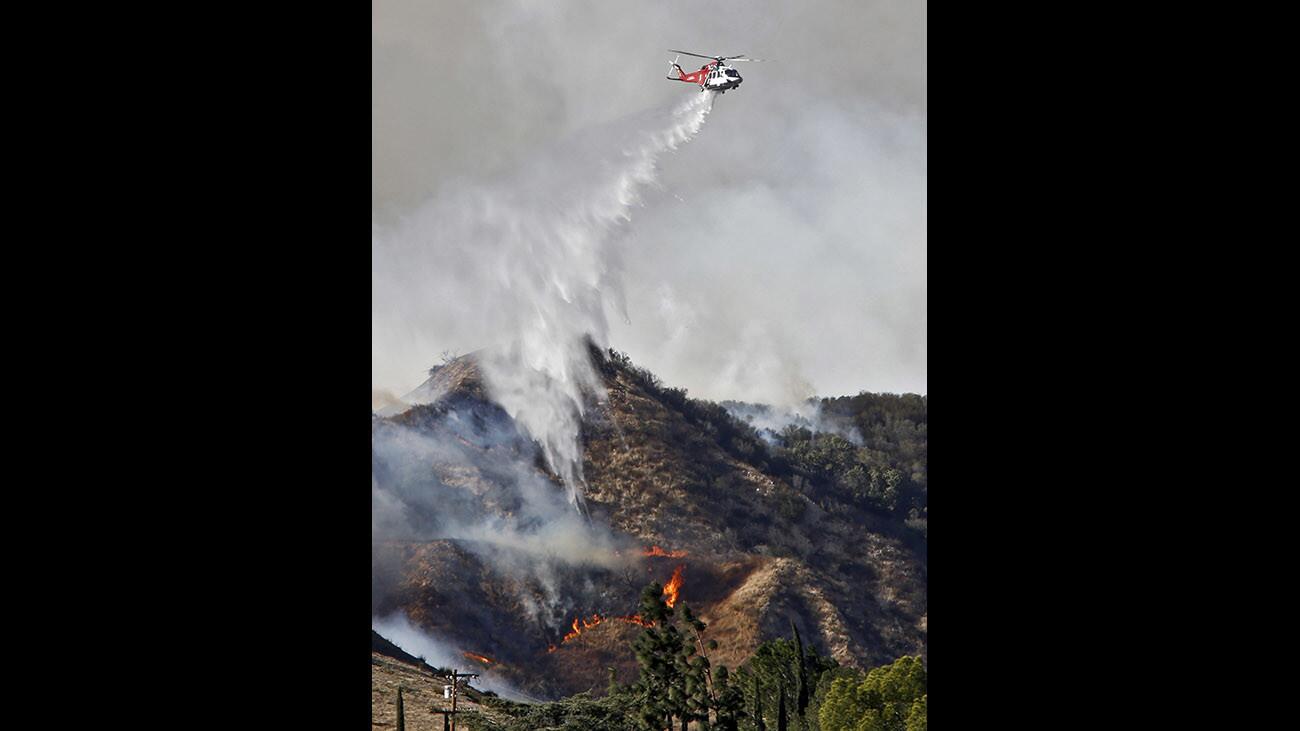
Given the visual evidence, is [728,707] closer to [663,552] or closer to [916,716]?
[916,716]

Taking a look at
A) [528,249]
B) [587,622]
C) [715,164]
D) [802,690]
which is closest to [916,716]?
[802,690]

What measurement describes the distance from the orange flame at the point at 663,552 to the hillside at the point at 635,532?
2cm

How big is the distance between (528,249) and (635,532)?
9.91 ft

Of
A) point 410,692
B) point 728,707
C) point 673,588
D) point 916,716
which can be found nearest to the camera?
point 916,716

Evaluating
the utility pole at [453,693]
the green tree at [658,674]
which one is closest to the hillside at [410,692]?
the utility pole at [453,693]

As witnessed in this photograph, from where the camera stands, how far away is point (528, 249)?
37.1ft
